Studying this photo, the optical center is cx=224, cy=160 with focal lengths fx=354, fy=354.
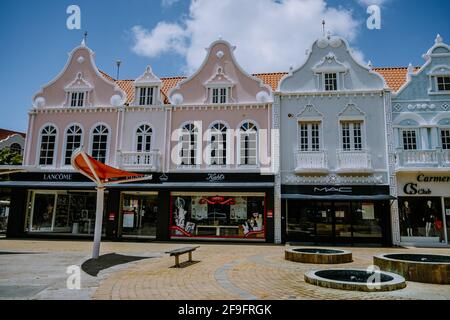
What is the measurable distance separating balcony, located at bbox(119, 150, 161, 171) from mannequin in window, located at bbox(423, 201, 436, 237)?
14852 mm

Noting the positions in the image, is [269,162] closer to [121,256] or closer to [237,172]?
[237,172]

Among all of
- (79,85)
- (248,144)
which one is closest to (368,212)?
(248,144)

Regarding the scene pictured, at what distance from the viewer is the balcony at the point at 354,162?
61.7 ft

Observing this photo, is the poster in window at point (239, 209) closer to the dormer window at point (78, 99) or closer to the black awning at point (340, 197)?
the black awning at point (340, 197)

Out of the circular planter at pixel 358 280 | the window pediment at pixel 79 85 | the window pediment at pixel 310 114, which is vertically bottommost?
the circular planter at pixel 358 280

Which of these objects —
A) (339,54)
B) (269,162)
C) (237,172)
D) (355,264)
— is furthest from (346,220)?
(339,54)

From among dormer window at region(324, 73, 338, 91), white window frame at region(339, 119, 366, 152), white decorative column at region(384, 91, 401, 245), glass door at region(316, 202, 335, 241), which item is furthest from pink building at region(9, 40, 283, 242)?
white decorative column at region(384, 91, 401, 245)

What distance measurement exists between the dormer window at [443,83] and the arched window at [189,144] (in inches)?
550

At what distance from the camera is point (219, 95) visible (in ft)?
69.7

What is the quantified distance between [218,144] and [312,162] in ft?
17.7

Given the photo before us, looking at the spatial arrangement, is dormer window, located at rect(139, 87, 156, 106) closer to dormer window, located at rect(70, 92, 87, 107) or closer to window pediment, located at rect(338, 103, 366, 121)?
dormer window, located at rect(70, 92, 87, 107)

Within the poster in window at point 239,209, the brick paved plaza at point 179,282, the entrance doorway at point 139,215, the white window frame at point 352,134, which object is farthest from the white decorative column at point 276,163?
the entrance doorway at point 139,215

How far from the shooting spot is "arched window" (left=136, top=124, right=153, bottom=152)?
69.9 feet
